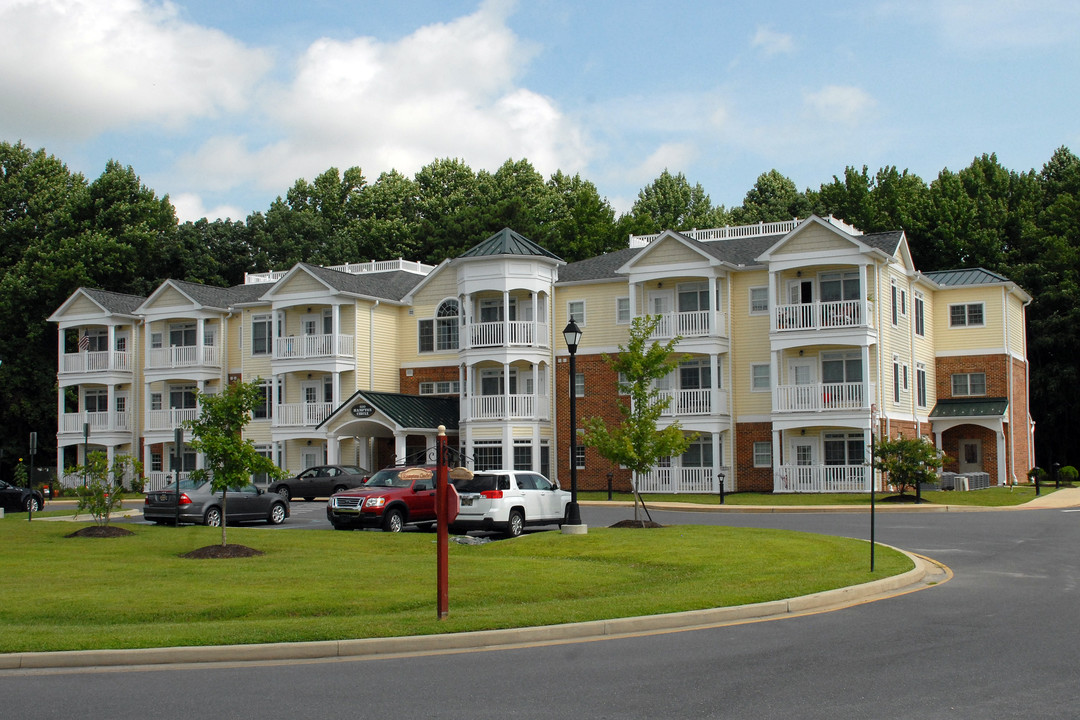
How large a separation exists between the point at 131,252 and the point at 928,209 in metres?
45.6

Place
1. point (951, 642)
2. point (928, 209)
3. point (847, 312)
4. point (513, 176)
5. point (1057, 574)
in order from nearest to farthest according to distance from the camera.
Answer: point (951, 642), point (1057, 574), point (847, 312), point (928, 209), point (513, 176)

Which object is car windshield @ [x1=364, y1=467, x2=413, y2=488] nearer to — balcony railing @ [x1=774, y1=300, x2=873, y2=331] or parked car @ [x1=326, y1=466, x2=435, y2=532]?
parked car @ [x1=326, y1=466, x2=435, y2=532]

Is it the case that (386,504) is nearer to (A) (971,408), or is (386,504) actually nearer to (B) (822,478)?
(B) (822,478)

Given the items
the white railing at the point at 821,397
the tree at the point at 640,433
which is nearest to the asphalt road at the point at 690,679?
the tree at the point at 640,433

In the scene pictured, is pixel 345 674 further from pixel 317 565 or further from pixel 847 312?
pixel 847 312

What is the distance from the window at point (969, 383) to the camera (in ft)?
158

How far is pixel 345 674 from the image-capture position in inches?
430

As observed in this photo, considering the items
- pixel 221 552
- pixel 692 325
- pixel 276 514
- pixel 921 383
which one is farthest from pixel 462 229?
pixel 221 552

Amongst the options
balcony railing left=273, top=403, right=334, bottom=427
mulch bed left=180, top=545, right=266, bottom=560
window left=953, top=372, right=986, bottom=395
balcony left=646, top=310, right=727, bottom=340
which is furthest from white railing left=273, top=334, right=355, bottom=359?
mulch bed left=180, top=545, right=266, bottom=560

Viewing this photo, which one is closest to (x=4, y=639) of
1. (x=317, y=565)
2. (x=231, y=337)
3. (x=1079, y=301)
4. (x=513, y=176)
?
(x=317, y=565)

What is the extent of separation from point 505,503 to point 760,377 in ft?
67.8

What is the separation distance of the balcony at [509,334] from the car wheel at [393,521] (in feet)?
63.2

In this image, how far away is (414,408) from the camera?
4744 centimetres

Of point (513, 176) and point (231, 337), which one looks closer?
point (231, 337)
